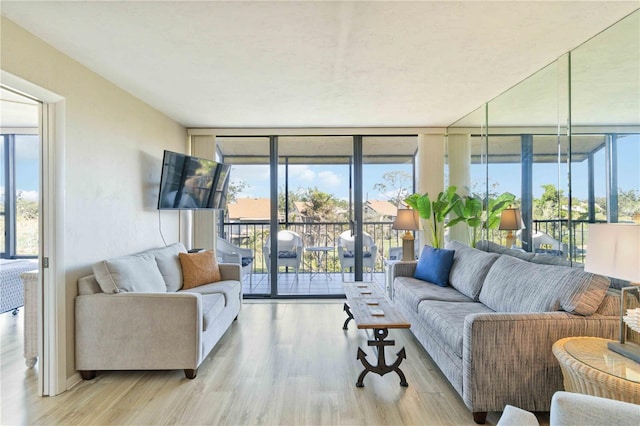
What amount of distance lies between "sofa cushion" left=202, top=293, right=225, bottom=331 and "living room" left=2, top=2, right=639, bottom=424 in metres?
0.38

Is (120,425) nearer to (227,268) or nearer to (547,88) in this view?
Answer: (227,268)

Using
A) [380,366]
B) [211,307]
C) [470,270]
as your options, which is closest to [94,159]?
[211,307]

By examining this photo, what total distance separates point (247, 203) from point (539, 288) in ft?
12.7

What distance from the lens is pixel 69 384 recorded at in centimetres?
257

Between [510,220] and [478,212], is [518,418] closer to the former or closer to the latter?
[510,220]

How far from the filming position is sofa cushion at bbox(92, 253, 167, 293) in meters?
2.70

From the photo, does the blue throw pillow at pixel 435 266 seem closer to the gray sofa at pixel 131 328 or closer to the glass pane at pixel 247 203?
the glass pane at pixel 247 203

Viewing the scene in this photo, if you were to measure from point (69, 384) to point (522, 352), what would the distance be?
3171 millimetres

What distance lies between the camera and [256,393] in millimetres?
2455

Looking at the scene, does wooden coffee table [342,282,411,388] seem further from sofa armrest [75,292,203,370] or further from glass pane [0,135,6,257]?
glass pane [0,135,6,257]

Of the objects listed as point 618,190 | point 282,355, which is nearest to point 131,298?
point 282,355

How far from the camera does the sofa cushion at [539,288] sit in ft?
7.01

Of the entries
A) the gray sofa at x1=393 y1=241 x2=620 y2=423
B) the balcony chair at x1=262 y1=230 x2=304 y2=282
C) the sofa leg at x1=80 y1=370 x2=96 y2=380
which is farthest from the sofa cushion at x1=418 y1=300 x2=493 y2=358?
the sofa leg at x1=80 y1=370 x2=96 y2=380

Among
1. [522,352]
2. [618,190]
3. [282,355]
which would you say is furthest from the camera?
[282,355]
